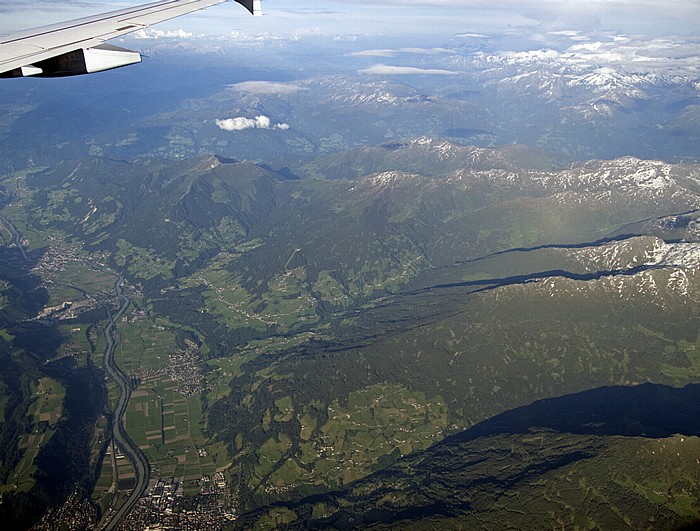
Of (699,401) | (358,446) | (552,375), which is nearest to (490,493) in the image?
(358,446)

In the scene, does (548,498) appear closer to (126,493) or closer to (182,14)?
(126,493)

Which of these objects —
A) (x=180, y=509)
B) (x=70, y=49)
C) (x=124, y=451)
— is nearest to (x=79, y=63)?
(x=70, y=49)

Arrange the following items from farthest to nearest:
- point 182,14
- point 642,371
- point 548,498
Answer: point 642,371, point 548,498, point 182,14

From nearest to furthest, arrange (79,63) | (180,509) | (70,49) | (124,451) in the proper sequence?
(70,49) < (79,63) < (180,509) < (124,451)

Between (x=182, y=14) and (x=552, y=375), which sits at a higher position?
(x=182, y=14)

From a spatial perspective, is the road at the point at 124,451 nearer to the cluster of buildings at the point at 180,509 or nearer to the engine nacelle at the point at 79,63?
the cluster of buildings at the point at 180,509

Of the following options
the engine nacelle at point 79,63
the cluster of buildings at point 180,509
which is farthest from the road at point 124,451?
the engine nacelle at point 79,63

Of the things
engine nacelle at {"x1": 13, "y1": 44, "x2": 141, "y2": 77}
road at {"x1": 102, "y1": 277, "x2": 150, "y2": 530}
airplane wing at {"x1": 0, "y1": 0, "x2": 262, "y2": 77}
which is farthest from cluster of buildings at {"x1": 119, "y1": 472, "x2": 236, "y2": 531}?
engine nacelle at {"x1": 13, "y1": 44, "x2": 141, "y2": 77}

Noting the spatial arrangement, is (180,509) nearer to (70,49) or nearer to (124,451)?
(124,451)
